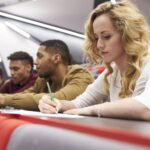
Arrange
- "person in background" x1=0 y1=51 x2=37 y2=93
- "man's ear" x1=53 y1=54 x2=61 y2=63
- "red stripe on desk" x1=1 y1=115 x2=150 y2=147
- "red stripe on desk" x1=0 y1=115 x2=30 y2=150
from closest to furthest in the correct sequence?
"red stripe on desk" x1=1 y1=115 x2=150 y2=147
"red stripe on desk" x1=0 y1=115 x2=30 y2=150
"man's ear" x1=53 y1=54 x2=61 y2=63
"person in background" x1=0 y1=51 x2=37 y2=93

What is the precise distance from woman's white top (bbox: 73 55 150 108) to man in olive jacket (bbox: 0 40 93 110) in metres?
0.24

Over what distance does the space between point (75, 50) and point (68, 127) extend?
6.29 metres

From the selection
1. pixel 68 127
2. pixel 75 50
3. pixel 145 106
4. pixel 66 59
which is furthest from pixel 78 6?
pixel 68 127

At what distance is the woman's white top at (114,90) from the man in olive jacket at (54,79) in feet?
0.79

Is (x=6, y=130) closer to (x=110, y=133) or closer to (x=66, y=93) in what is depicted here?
(x=110, y=133)

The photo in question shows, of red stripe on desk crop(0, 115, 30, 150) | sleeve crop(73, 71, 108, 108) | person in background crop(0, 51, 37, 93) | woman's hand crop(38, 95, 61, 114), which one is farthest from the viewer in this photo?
person in background crop(0, 51, 37, 93)

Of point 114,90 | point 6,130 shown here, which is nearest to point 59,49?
point 114,90

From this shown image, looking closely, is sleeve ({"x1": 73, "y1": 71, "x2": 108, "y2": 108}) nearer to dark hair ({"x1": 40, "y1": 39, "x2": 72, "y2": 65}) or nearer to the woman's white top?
the woman's white top

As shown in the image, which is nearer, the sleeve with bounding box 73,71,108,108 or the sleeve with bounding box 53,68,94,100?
the sleeve with bounding box 73,71,108,108

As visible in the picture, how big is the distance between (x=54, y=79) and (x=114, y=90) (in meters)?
0.85

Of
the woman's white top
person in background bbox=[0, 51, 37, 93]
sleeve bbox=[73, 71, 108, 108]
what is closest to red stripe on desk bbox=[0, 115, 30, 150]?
the woman's white top

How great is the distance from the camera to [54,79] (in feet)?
7.36

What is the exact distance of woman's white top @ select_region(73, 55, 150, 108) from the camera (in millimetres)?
1138

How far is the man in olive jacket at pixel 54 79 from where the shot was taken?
5.99 feet
